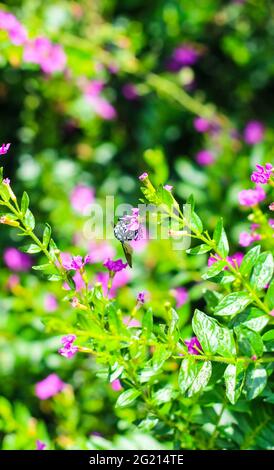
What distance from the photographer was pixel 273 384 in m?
0.89

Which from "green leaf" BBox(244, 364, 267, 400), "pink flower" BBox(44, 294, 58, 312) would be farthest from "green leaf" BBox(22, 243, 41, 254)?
"pink flower" BBox(44, 294, 58, 312)

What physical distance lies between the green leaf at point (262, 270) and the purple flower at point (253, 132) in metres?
1.50

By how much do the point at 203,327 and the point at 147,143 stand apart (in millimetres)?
1662

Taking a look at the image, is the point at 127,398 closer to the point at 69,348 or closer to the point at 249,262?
the point at 69,348

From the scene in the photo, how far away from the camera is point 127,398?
84 centimetres

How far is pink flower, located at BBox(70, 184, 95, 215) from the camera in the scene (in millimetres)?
2072

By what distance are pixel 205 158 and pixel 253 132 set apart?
1.02 ft

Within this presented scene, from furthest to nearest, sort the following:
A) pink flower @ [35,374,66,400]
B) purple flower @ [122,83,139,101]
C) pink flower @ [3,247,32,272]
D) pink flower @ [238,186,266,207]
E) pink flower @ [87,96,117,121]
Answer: purple flower @ [122,83,139,101]
pink flower @ [87,96,117,121]
pink flower @ [3,247,32,272]
pink flower @ [35,374,66,400]
pink flower @ [238,186,266,207]

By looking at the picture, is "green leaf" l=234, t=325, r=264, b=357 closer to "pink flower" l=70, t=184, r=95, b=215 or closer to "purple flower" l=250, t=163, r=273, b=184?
"purple flower" l=250, t=163, r=273, b=184

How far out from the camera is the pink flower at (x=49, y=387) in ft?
5.70

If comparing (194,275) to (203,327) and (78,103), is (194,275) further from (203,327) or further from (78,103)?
(78,103)

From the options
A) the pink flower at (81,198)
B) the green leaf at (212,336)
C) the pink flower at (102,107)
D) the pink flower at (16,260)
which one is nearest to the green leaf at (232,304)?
the green leaf at (212,336)

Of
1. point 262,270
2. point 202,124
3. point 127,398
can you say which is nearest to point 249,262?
point 262,270

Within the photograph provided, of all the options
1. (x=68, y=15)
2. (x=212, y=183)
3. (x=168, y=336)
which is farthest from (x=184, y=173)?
(x=168, y=336)
